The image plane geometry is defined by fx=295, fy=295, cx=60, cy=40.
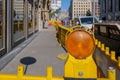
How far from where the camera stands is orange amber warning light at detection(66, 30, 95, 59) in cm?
332

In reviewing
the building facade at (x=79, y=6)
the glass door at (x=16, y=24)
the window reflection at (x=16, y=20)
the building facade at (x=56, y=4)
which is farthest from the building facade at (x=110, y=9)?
the glass door at (x=16, y=24)

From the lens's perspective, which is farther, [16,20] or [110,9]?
[110,9]

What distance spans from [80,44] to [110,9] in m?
97.5

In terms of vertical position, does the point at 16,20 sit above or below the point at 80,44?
above

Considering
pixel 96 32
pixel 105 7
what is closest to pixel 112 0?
pixel 105 7

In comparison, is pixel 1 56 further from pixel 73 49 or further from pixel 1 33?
pixel 73 49

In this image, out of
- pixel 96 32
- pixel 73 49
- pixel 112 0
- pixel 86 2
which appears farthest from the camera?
pixel 86 2

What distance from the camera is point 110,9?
9888 cm

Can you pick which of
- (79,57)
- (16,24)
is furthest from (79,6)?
(79,57)

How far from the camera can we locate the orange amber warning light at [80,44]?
131 inches

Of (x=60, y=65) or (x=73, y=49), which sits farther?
(x=60, y=65)

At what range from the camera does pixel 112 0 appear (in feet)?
314

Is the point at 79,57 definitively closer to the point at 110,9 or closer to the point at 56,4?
the point at 110,9

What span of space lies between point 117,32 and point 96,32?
13.4 feet
